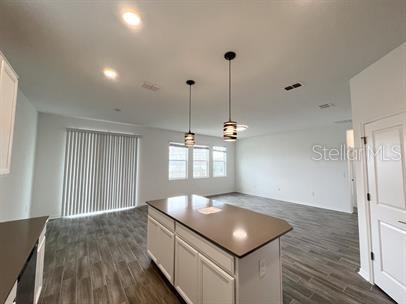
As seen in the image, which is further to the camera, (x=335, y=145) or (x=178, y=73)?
(x=335, y=145)

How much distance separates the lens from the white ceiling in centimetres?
145

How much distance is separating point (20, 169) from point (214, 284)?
4.32 metres

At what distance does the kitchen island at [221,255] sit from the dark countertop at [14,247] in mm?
1214

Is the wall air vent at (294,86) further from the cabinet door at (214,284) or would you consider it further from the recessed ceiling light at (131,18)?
the cabinet door at (214,284)

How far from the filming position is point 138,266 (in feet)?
8.37

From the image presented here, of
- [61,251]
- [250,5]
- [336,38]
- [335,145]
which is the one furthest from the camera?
[335,145]

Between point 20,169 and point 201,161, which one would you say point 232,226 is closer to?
point 20,169

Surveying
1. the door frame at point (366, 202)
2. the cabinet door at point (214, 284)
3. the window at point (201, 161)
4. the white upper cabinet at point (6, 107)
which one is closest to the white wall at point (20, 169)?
the white upper cabinet at point (6, 107)

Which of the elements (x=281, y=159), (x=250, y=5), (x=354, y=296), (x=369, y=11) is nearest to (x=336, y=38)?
(x=369, y=11)

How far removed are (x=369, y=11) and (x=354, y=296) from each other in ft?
9.86

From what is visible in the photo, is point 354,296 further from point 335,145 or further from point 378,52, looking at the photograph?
point 335,145

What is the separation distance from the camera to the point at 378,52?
6.59ft

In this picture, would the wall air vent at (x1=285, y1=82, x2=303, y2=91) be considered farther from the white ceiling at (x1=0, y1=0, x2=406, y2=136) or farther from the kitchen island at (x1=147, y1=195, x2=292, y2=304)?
the kitchen island at (x1=147, y1=195, x2=292, y2=304)

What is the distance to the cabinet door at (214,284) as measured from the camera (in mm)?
1312
